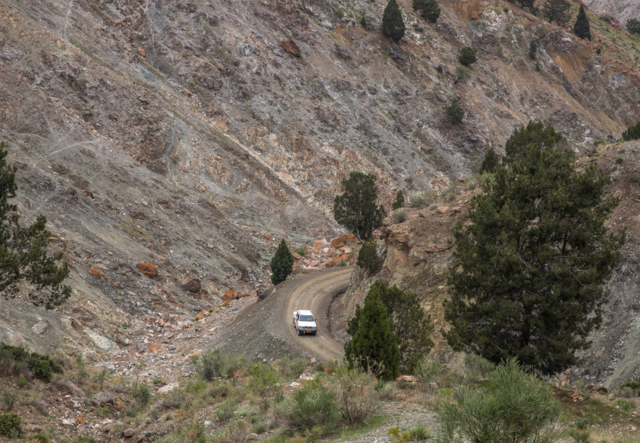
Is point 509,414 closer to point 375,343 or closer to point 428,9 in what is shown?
point 375,343

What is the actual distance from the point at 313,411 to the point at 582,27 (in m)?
96.7

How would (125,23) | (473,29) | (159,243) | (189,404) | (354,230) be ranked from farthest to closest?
1. (473,29)
2. (125,23)
3. (354,230)
4. (159,243)
5. (189,404)

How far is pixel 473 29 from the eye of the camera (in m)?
79.6

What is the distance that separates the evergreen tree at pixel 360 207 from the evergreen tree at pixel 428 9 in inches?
1779

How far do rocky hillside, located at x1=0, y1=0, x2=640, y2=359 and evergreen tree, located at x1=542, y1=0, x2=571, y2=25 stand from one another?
798 cm

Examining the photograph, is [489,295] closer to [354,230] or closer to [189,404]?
[189,404]

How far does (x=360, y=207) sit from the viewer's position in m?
44.1

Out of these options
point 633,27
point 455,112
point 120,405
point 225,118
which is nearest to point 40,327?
point 120,405

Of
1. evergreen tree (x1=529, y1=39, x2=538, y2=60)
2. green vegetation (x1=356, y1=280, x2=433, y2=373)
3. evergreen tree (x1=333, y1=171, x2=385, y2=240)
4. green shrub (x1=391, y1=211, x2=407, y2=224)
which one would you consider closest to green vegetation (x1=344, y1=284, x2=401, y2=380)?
green vegetation (x1=356, y1=280, x2=433, y2=373)

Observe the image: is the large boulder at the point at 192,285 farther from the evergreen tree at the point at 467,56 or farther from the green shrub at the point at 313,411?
the evergreen tree at the point at 467,56

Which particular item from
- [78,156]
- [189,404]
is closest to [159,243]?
[78,156]

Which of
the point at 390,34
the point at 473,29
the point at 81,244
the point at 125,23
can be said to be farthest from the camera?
the point at 473,29

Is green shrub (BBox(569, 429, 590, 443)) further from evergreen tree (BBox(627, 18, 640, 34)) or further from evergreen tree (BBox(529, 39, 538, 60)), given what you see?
evergreen tree (BBox(627, 18, 640, 34))

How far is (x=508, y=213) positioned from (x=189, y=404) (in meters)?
11.5
